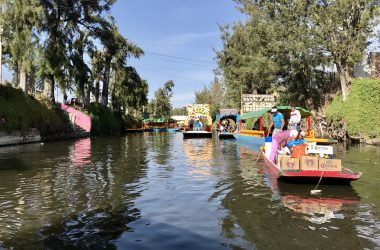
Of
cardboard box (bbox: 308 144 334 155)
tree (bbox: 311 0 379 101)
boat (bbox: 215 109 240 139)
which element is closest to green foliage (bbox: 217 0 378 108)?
tree (bbox: 311 0 379 101)

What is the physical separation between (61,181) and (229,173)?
Result: 18.5 feet

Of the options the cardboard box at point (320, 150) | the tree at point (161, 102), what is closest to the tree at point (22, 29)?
the cardboard box at point (320, 150)

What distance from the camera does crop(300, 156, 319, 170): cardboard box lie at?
1152cm

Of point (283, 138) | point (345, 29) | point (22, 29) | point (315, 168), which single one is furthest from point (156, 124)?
point (315, 168)

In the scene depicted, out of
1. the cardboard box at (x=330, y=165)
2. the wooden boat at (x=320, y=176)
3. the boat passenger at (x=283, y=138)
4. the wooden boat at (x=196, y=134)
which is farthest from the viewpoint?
the wooden boat at (x=196, y=134)

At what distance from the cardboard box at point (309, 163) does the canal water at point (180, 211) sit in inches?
22.9

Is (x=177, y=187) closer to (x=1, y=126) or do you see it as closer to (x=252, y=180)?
(x=252, y=180)

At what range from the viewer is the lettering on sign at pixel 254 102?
4856 cm

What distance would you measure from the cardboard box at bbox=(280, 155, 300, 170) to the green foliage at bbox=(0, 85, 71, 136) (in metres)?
21.1

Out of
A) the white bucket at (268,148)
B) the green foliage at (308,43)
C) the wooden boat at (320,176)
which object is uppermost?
the green foliage at (308,43)

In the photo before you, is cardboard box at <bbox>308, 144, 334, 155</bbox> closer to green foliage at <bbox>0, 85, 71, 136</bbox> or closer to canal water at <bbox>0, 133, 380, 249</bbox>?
canal water at <bbox>0, 133, 380, 249</bbox>

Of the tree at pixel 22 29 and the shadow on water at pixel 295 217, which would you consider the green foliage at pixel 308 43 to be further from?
the shadow on water at pixel 295 217

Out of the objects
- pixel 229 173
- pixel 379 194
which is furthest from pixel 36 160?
pixel 379 194

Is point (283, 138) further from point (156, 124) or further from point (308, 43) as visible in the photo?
point (156, 124)
